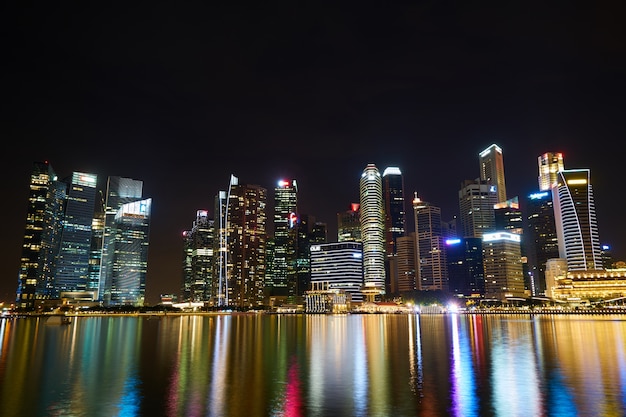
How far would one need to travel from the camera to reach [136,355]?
51.9 metres

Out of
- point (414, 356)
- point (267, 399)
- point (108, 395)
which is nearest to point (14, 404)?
point (108, 395)

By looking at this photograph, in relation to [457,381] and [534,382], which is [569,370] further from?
[457,381]

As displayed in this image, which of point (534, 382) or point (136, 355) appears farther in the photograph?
point (136, 355)

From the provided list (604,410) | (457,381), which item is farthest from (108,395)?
(604,410)

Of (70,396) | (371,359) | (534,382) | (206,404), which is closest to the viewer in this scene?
(206,404)

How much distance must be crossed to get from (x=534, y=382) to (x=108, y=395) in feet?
94.7

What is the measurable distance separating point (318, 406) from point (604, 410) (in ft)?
49.6

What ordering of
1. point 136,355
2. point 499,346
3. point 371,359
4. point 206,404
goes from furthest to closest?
point 499,346 < point 136,355 < point 371,359 < point 206,404

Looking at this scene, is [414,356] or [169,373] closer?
[169,373]

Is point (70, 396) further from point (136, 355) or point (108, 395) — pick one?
point (136, 355)

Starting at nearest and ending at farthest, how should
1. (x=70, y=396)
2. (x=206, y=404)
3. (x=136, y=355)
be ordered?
1. (x=206, y=404)
2. (x=70, y=396)
3. (x=136, y=355)

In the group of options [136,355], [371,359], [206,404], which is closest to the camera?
[206,404]

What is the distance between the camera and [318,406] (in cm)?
2602

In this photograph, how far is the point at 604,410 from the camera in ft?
80.5
